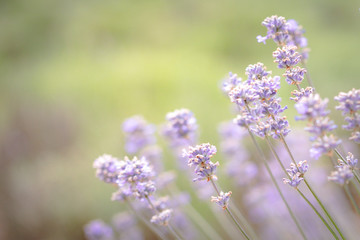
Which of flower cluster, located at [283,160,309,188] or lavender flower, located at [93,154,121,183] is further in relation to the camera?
lavender flower, located at [93,154,121,183]

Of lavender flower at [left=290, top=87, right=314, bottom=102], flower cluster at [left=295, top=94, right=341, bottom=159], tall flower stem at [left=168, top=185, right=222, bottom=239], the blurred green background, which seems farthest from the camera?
the blurred green background

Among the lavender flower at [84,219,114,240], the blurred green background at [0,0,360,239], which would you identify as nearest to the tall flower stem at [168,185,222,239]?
the lavender flower at [84,219,114,240]

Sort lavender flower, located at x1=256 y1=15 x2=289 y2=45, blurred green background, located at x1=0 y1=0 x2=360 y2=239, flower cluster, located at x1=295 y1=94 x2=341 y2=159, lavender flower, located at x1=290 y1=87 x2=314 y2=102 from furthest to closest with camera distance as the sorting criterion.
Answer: blurred green background, located at x1=0 y1=0 x2=360 y2=239 → lavender flower, located at x1=256 y1=15 x2=289 y2=45 → lavender flower, located at x1=290 y1=87 x2=314 y2=102 → flower cluster, located at x1=295 y1=94 x2=341 y2=159

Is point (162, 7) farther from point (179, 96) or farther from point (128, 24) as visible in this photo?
point (179, 96)

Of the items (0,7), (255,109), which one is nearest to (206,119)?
(255,109)

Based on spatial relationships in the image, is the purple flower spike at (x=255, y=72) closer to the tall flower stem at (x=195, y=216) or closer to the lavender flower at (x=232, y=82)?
the lavender flower at (x=232, y=82)

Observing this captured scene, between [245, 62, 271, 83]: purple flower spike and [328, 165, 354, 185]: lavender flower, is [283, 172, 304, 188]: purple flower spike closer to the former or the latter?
[328, 165, 354, 185]: lavender flower
